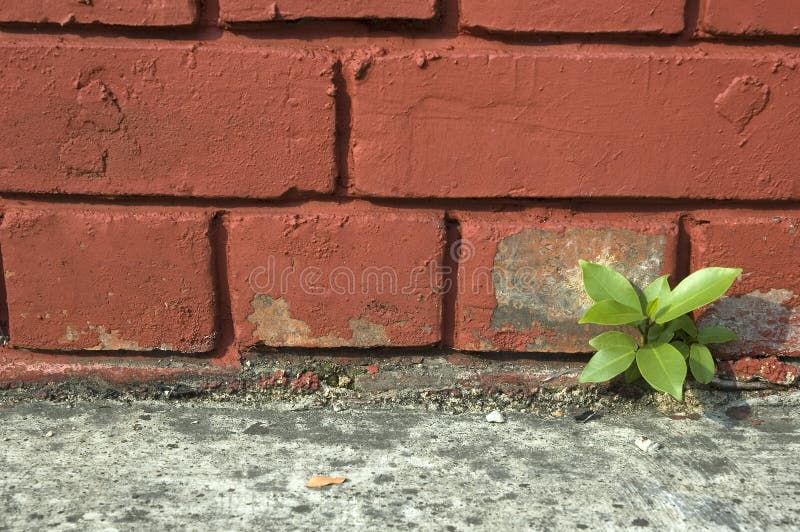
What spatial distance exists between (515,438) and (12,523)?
106 centimetres

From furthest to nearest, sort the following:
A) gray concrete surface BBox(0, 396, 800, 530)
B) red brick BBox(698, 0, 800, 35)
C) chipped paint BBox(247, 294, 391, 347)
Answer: chipped paint BBox(247, 294, 391, 347) < red brick BBox(698, 0, 800, 35) < gray concrete surface BBox(0, 396, 800, 530)

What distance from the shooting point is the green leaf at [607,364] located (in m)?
1.64

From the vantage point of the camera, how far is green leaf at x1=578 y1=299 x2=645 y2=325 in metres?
1.61

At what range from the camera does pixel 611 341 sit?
5.49 feet

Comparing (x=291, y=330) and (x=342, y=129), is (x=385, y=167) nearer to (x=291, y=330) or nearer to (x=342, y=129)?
(x=342, y=129)

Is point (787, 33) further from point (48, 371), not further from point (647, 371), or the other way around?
point (48, 371)

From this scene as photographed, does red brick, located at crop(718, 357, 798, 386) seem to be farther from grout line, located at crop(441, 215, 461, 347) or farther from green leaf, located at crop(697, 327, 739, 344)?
grout line, located at crop(441, 215, 461, 347)

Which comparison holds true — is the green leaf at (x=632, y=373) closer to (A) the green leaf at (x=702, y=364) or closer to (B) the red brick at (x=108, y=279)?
(A) the green leaf at (x=702, y=364)

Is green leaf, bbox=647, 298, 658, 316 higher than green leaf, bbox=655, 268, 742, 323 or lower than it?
lower

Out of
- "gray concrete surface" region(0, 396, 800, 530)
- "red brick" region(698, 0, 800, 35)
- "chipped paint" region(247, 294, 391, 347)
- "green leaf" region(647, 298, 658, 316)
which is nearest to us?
"gray concrete surface" region(0, 396, 800, 530)

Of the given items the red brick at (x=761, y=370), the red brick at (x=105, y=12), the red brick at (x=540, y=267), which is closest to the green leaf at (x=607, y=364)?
the red brick at (x=540, y=267)

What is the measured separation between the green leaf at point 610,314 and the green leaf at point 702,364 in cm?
19

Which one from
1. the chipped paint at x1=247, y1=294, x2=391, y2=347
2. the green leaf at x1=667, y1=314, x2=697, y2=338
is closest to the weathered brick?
the chipped paint at x1=247, y1=294, x2=391, y2=347

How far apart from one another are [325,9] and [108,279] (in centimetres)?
84
